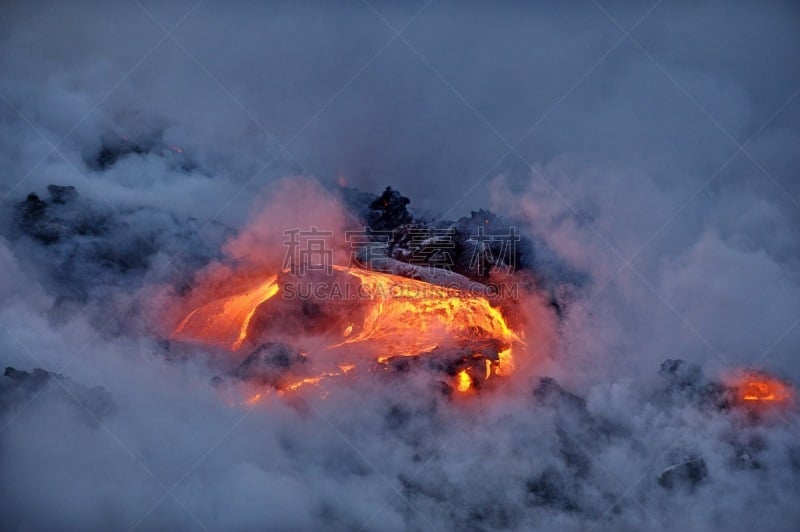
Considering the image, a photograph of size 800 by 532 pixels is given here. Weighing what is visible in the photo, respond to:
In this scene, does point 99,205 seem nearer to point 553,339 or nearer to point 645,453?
point 553,339

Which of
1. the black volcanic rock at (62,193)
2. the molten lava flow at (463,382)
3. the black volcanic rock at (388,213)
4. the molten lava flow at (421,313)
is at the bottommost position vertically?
the molten lava flow at (463,382)

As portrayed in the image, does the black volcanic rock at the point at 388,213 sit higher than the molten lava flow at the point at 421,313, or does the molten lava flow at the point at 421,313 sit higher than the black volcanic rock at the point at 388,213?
the black volcanic rock at the point at 388,213

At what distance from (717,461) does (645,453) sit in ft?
5.86

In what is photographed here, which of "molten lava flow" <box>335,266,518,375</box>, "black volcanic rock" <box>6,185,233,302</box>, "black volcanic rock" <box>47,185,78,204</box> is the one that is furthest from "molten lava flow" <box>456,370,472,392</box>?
"black volcanic rock" <box>47,185,78,204</box>

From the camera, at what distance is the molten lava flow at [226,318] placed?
28125 mm

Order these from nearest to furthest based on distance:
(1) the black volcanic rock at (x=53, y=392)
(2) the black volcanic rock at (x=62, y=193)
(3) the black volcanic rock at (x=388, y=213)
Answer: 1. (1) the black volcanic rock at (x=53, y=392)
2. (2) the black volcanic rock at (x=62, y=193)
3. (3) the black volcanic rock at (x=388, y=213)

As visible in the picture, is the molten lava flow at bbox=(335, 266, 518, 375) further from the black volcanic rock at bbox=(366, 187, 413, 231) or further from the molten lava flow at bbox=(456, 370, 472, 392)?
the black volcanic rock at bbox=(366, 187, 413, 231)

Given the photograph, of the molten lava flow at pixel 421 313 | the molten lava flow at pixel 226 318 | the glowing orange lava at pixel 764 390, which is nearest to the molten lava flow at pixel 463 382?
the molten lava flow at pixel 421 313

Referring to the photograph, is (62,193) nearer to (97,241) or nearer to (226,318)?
(97,241)

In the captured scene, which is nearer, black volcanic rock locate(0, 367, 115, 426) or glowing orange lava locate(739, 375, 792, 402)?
black volcanic rock locate(0, 367, 115, 426)

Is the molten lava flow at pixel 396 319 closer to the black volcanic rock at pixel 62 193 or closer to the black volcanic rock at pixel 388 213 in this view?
the black volcanic rock at pixel 388 213

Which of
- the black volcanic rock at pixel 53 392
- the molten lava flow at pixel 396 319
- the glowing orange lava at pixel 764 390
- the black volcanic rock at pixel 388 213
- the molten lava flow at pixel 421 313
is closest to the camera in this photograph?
the black volcanic rock at pixel 53 392

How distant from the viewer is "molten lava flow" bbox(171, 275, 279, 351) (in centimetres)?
2812

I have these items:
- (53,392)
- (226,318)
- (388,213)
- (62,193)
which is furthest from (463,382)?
(62,193)
